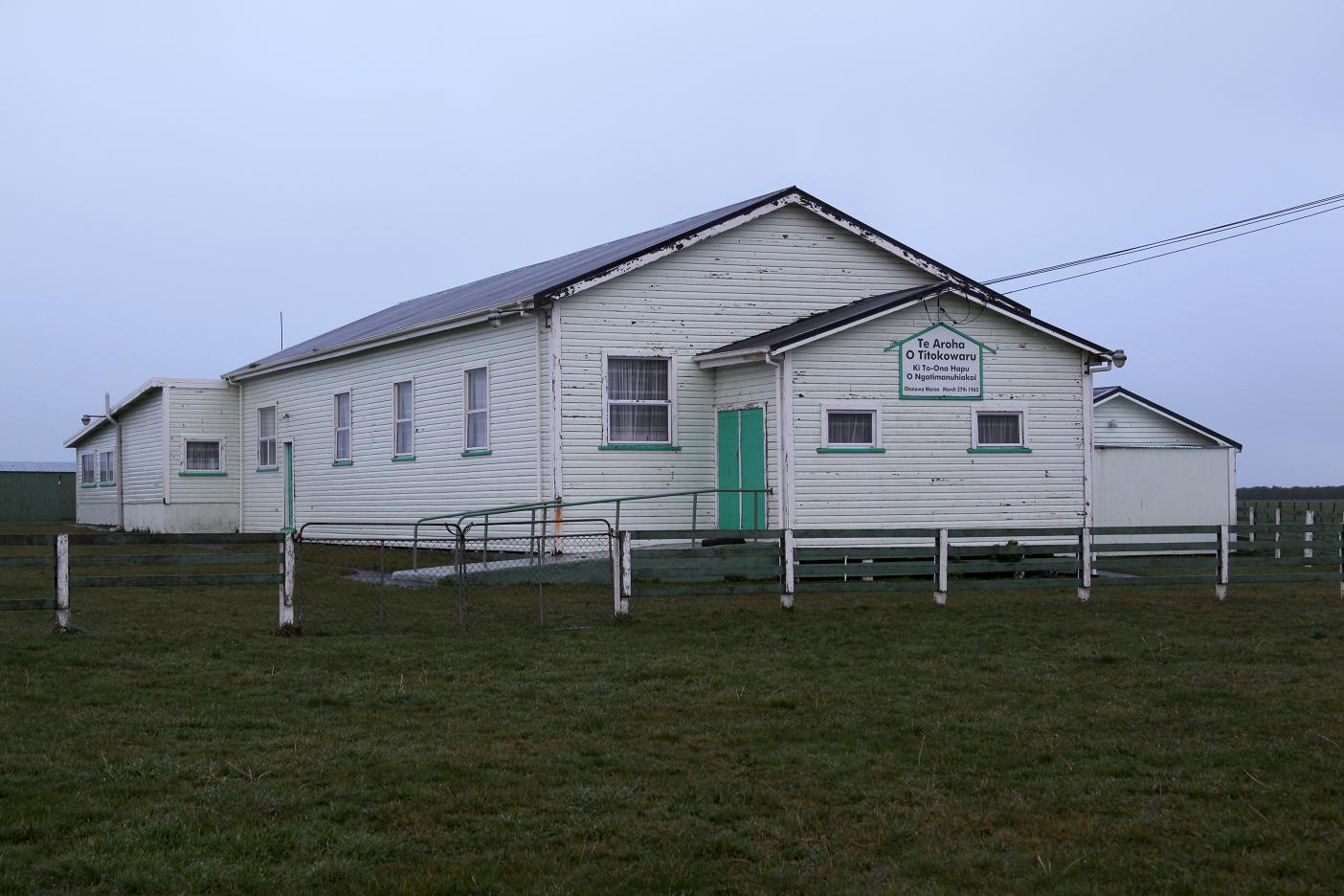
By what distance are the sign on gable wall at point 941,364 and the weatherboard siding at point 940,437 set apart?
0.37ft

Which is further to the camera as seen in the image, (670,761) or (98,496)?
(98,496)

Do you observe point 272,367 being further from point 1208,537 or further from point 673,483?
point 1208,537

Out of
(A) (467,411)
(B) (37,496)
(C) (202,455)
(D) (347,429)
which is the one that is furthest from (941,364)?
(B) (37,496)

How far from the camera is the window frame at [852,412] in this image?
71.2ft

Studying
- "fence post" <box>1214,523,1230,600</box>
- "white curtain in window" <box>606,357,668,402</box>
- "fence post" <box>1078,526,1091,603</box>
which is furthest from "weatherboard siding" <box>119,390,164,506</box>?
"fence post" <box>1214,523,1230,600</box>

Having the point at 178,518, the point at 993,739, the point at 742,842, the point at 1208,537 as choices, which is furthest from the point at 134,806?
the point at 178,518

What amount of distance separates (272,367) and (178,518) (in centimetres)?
573

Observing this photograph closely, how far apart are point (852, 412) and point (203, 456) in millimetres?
20397

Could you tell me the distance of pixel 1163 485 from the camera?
30.9m

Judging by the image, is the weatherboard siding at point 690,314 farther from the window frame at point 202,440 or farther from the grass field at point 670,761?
the window frame at point 202,440

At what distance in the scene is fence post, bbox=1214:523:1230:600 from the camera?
18.1 meters

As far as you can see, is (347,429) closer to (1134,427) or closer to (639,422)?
(639,422)


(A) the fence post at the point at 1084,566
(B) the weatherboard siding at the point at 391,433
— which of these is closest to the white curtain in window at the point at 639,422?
(B) the weatherboard siding at the point at 391,433

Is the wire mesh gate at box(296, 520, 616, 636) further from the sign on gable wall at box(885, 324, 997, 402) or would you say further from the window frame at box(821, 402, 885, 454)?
the sign on gable wall at box(885, 324, 997, 402)
